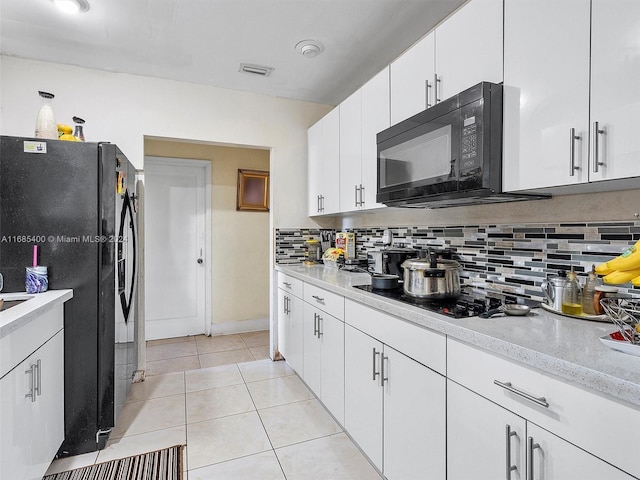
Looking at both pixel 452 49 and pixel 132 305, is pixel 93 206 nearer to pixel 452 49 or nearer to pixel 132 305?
pixel 132 305

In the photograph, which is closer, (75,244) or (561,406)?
(561,406)

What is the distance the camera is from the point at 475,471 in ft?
3.62

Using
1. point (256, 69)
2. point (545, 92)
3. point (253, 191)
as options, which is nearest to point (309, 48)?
point (256, 69)

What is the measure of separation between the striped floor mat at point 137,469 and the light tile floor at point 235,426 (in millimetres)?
52

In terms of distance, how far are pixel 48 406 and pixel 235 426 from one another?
0.99 metres

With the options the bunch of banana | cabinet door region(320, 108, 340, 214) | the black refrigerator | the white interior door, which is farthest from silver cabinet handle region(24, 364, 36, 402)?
the white interior door

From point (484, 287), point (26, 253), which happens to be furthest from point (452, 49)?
point (26, 253)

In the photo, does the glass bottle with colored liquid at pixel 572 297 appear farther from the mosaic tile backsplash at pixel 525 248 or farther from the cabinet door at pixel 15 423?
the cabinet door at pixel 15 423

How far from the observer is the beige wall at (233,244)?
4059mm

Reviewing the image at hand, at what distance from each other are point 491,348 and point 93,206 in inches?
79.9

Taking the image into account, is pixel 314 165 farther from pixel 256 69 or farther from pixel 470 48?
pixel 470 48

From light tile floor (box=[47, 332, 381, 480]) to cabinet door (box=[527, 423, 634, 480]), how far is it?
1.05m

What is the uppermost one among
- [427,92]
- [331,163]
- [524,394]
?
[427,92]

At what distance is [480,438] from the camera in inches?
42.8
